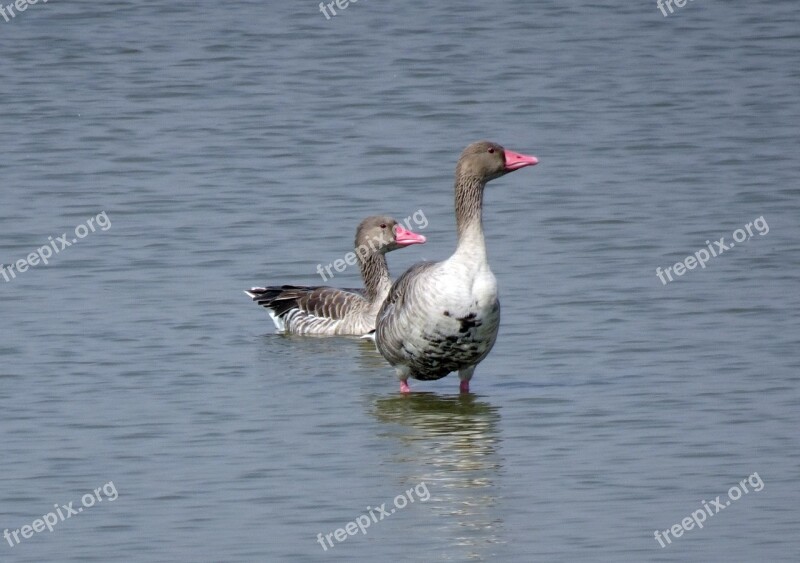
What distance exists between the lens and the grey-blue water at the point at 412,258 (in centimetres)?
1020

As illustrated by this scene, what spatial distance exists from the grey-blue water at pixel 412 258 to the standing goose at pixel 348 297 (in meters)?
0.28

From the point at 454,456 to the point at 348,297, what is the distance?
5329 mm

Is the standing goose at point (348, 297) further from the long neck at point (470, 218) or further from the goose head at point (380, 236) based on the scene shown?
the long neck at point (470, 218)

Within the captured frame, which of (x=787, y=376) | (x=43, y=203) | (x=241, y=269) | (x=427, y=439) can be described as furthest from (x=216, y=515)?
(x=43, y=203)

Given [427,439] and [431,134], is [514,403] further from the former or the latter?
[431,134]

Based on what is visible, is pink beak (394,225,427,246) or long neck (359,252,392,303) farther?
long neck (359,252,392,303)

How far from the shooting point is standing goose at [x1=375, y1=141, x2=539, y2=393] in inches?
470

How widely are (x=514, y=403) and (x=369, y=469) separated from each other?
1.90 m

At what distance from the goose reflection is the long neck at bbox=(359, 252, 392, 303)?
11.3ft

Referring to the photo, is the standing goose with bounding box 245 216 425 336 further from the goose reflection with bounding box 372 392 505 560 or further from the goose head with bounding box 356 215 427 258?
the goose reflection with bounding box 372 392 505 560

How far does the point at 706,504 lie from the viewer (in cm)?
1014

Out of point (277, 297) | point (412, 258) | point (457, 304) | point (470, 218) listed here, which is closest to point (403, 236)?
point (277, 297)

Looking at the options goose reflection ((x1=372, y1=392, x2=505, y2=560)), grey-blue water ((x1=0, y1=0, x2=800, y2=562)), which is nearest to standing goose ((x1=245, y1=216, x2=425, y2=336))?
grey-blue water ((x1=0, y1=0, x2=800, y2=562))

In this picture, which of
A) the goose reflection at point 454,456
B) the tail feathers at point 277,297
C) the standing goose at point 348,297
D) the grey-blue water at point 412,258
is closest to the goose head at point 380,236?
the standing goose at point 348,297
